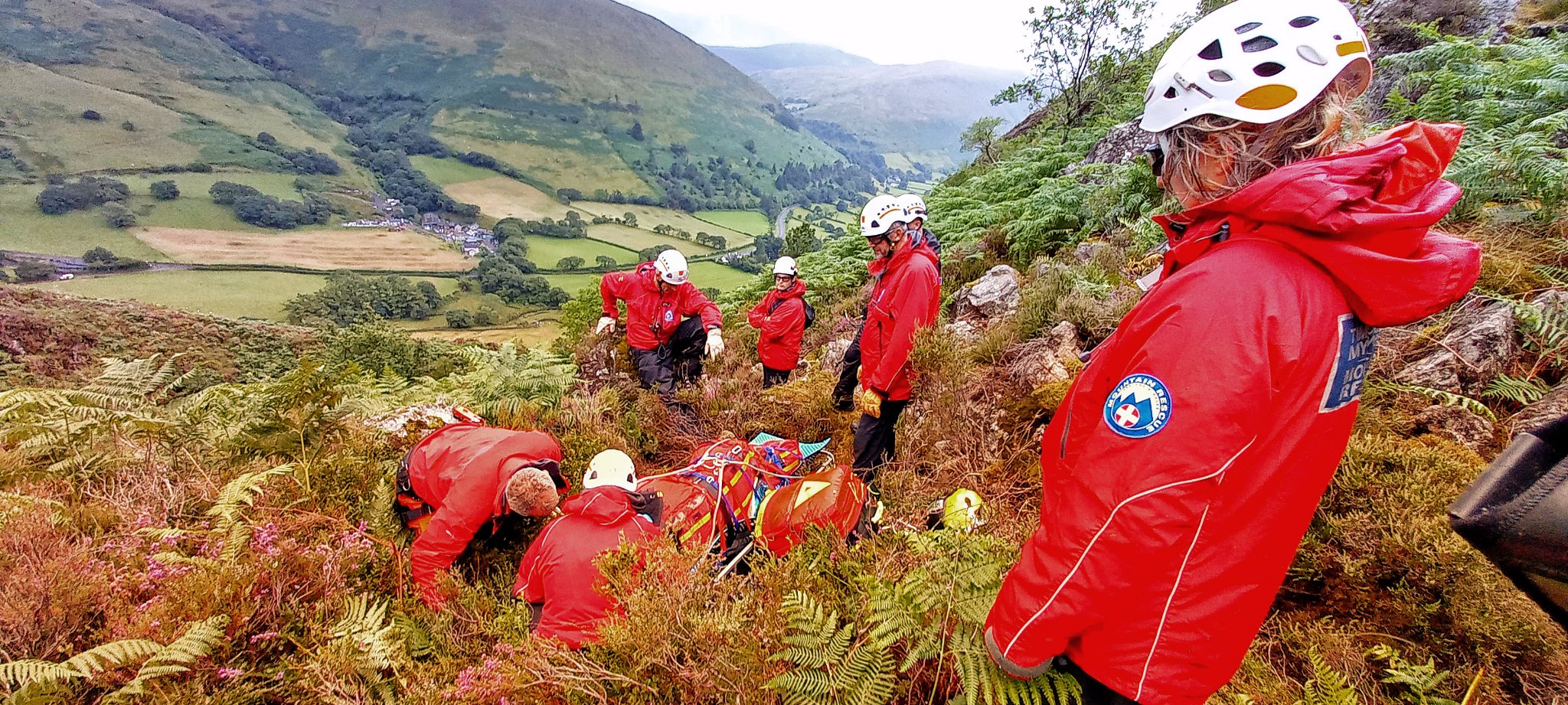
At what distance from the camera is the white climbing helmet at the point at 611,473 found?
3.25 metres

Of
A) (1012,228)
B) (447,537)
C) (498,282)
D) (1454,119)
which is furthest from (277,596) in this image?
(498,282)

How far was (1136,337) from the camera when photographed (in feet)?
4.66

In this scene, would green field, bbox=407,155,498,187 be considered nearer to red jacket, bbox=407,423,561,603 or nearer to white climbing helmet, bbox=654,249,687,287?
white climbing helmet, bbox=654,249,687,287

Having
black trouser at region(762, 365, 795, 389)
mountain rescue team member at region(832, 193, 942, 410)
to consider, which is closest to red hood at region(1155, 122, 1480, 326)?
mountain rescue team member at region(832, 193, 942, 410)

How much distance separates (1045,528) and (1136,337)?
1.80 ft

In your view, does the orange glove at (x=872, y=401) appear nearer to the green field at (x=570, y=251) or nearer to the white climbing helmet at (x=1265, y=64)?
the white climbing helmet at (x=1265, y=64)

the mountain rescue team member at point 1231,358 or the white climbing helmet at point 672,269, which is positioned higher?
the mountain rescue team member at point 1231,358

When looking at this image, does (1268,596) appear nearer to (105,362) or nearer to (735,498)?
(735,498)

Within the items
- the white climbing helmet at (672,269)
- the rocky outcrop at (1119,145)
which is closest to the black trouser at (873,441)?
the white climbing helmet at (672,269)

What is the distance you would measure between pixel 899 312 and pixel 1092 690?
2.93 meters

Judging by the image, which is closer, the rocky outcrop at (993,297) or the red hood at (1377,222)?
the red hood at (1377,222)

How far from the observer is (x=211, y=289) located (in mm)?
48812

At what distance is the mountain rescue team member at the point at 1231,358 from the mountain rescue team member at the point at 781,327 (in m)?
5.24

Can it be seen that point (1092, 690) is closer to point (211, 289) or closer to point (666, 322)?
point (666, 322)
